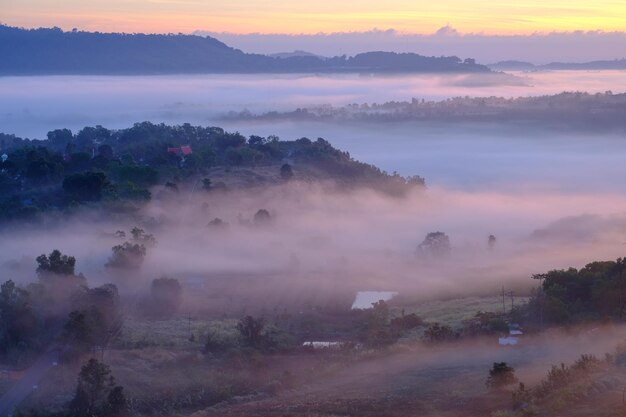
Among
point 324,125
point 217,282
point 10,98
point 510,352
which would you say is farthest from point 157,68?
point 510,352

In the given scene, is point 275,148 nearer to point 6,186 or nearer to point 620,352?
point 6,186

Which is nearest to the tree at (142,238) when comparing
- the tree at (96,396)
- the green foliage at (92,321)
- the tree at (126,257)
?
the tree at (126,257)

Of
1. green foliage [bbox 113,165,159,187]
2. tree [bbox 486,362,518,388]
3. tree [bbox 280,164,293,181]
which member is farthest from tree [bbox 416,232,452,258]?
tree [bbox 486,362,518,388]

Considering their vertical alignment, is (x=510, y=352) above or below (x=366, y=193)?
below

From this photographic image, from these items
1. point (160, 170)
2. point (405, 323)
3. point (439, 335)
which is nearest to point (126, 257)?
point (405, 323)

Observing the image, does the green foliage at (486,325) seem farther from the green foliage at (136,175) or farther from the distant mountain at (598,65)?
the distant mountain at (598,65)

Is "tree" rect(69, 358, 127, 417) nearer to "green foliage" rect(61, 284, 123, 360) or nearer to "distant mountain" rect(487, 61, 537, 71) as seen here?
"green foliage" rect(61, 284, 123, 360)

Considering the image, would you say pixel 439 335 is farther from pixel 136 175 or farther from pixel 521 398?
pixel 136 175
